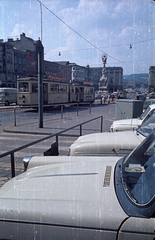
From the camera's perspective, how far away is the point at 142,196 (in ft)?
6.01

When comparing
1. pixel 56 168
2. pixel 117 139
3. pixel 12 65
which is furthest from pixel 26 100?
pixel 12 65

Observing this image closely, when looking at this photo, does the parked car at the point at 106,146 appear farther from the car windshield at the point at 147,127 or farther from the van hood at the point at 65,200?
the van hood at the point at 65,200

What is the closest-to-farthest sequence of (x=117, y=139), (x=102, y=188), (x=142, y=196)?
(x=142, y=196), (x=102, y=188), (x=117, y=139)

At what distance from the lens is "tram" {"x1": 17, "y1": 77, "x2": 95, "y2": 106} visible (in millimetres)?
21672

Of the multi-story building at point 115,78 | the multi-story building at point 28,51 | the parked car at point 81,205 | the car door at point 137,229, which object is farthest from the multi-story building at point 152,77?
the car door at point 137,229

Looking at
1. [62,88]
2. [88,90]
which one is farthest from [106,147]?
[88,90]

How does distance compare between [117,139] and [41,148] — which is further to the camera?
[41,148]

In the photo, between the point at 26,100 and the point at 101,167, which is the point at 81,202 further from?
the point at 26,100

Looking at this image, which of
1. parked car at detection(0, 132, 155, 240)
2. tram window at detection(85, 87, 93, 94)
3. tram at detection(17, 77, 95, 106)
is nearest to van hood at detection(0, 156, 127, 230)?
parked car at detection(0, 132, 155, 240)

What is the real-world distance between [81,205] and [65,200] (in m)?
0.15

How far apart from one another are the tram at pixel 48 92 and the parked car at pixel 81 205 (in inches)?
787

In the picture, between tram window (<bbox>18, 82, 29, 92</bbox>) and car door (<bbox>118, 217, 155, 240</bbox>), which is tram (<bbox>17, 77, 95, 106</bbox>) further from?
car door (<bbox>118, 217, 155, 240</bbox>)

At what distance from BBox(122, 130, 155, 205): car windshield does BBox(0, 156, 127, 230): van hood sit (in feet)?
0.51

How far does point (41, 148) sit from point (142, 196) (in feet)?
19.6
